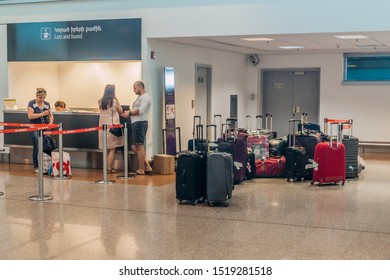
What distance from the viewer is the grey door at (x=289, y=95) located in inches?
709

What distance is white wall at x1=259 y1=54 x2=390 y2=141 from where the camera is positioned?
16.9m

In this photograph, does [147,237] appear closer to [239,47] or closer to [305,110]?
[239,47]

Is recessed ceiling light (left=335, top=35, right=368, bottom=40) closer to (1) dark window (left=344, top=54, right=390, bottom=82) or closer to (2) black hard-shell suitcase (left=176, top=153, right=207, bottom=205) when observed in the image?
(1) dark window (left=344, top=54, right=390, bottom=82)

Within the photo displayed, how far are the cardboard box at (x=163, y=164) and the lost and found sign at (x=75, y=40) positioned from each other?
6.28ft

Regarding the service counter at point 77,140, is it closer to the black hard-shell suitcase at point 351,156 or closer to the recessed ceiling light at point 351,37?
the black hard-shell suitcase at point 351,156

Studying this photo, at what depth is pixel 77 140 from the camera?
1306cm

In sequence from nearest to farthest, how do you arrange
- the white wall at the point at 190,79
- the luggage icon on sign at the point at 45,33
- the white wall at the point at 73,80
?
the white wall at the point at 190,79 → the luggage icon on sign at the point at 45,33 → the white wall at the point at 73,80

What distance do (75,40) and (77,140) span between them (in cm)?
194

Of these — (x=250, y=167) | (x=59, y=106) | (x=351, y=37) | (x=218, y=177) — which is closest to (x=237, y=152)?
(x=250, y=167)

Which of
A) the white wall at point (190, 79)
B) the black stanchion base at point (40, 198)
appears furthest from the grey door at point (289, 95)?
the black stanchion base at point (40, 198)

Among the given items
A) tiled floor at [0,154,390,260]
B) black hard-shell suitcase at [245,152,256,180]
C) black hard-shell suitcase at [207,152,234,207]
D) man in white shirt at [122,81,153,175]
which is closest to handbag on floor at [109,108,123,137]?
man in white shirt at [122,81,153,175]

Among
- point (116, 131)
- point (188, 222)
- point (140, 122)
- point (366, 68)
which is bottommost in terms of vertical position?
point (188, 222)

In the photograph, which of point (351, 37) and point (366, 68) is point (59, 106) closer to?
point (351, 37)
